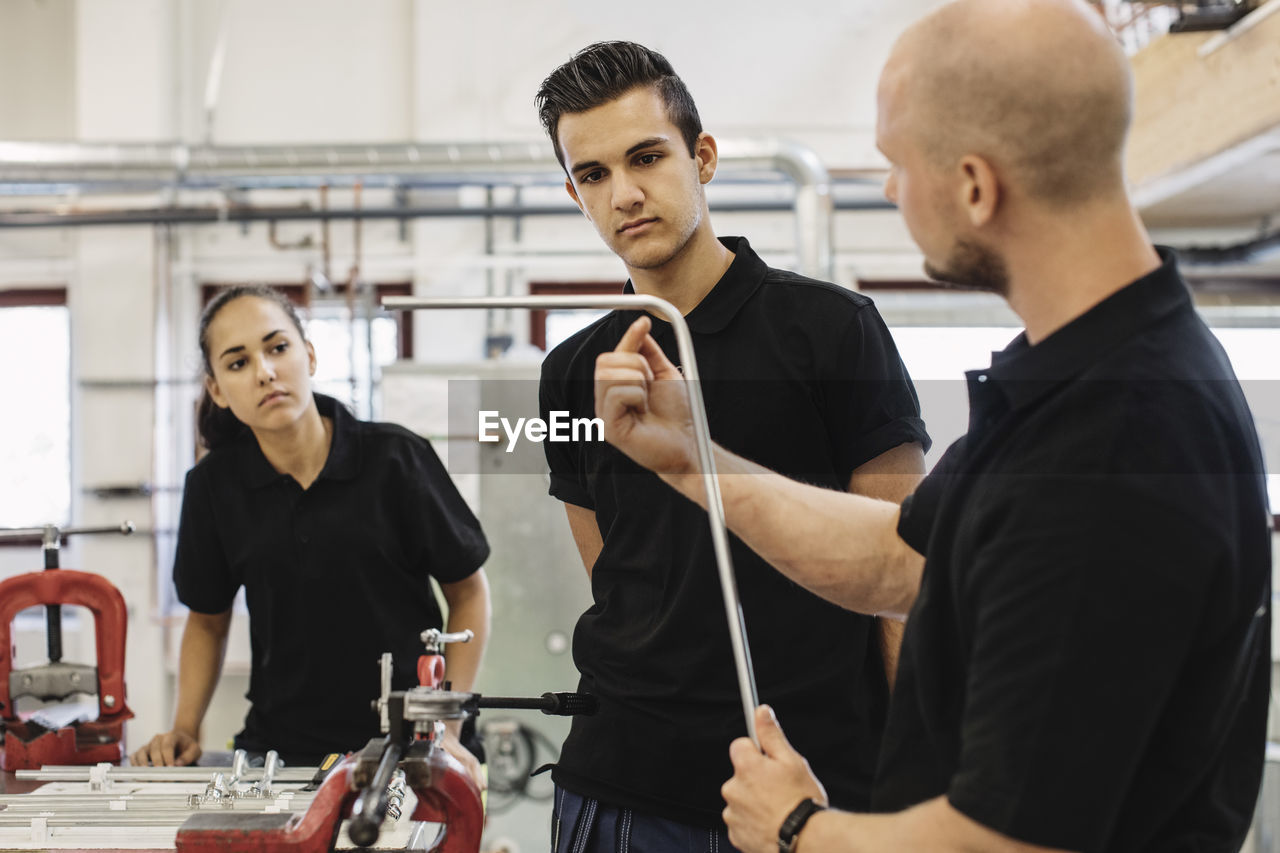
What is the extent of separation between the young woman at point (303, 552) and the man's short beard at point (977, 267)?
133 centimetres

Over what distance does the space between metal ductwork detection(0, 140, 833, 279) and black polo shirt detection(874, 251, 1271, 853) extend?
9.91ft

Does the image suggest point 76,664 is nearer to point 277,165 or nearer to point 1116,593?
point 1116,593

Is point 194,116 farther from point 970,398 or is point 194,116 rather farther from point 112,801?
point 970,398

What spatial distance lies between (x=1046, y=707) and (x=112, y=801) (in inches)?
53.0

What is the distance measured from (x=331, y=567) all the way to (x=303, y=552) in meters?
0.07

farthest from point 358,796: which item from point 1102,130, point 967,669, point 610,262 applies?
point 610,262

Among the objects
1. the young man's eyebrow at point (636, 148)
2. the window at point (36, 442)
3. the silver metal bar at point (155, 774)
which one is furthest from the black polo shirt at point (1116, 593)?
the window at point (36, 442)

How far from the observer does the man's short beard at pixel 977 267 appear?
31.5 inches

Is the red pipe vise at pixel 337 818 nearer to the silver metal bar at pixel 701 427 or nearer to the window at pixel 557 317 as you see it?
the silver metal bar at pixel 701 427

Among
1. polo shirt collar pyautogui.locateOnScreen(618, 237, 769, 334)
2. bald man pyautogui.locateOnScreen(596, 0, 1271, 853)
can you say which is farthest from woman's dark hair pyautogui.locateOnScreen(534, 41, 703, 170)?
bald man pyautogui.locateOnScreen(596, 0, 1271, 853)

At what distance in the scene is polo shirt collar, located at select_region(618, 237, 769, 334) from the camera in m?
1.29

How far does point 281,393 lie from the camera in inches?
78.7

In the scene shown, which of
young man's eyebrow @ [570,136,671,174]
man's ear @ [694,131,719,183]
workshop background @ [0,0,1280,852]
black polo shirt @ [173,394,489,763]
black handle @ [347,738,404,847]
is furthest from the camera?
workshop background @ [0,0,1280,852]

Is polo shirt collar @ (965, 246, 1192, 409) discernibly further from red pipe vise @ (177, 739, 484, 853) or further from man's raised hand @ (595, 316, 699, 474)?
red pipe vise @ (177, 739, 484, 853)
